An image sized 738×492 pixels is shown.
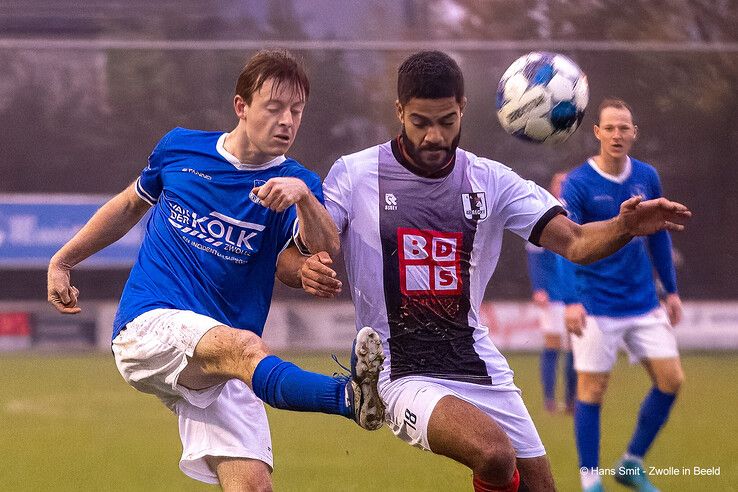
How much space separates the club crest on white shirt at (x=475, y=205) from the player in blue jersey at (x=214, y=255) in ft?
1.71

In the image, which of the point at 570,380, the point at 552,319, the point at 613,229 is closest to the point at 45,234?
the point at 552,319

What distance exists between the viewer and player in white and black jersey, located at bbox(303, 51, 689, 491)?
387cm

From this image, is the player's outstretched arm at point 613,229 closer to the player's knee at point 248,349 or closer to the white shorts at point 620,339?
the player's knee at point 248,349

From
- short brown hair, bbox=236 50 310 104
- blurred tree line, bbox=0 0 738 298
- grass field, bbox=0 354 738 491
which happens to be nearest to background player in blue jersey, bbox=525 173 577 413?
grass field, bbox=0 354 738 491

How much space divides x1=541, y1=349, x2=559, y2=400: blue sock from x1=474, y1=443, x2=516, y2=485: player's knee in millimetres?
4766

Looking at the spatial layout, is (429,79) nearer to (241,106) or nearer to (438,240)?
(438,240)

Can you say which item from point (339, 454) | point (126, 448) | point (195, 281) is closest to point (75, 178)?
point (126, 448)

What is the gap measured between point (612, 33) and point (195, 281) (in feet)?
29.5

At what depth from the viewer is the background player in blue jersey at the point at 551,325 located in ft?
27.3

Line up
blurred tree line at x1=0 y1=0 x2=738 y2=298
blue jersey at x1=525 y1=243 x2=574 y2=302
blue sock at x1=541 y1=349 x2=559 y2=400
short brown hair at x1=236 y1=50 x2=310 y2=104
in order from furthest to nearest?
blurred tree line at x1=0 y1=0 x2=738 y2=298 → blue jersey at x1=525 y1=243 x2=574 y2=302 → blue sock at x1=541 y1=349 x2=559 y2=400 → short brown hair at x1=236 y1=50 x2=310 y2=104

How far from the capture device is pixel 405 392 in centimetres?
385

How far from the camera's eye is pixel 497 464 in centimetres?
358

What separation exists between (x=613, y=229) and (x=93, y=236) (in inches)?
72.6

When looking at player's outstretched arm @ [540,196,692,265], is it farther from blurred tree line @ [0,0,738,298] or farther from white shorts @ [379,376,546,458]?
blurred tree line @ [0,0,738,298]
